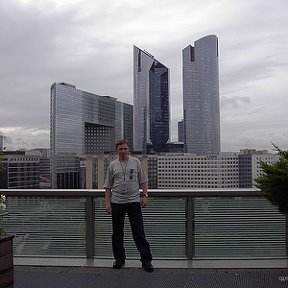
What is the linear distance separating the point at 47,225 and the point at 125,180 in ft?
5.08

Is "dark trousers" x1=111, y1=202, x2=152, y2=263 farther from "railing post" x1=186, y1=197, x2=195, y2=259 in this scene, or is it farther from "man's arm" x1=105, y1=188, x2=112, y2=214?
"railing post" x1=186, y1=197, x2=195, y2=259

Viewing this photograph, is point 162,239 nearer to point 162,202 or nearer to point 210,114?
point 162,202

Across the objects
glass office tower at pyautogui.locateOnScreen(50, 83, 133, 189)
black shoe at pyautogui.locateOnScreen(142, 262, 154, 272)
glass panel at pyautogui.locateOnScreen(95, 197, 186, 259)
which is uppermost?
glass office tower at pyautogui.locateOnScreen(50, 83, 133, 189)

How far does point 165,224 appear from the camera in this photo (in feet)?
21.9

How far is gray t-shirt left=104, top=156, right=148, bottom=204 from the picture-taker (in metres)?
6.02

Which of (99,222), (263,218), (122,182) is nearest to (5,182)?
(99,222)

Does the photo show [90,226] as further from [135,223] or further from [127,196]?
[127,196]

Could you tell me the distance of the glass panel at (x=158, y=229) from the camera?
21.7ft

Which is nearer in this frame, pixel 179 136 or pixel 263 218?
pixel 263 218

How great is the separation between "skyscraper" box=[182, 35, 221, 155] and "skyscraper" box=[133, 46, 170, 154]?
1.68 meters

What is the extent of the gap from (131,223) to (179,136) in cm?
1545

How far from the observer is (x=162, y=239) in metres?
6.68

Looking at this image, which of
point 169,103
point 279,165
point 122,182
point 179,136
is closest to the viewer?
point 279,165

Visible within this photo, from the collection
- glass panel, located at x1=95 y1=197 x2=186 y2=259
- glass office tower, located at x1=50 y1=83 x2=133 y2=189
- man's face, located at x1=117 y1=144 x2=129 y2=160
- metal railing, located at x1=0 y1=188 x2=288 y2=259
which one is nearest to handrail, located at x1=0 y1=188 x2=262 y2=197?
metal railing, located at x1=0 y1=188 x2=288 y2=259
